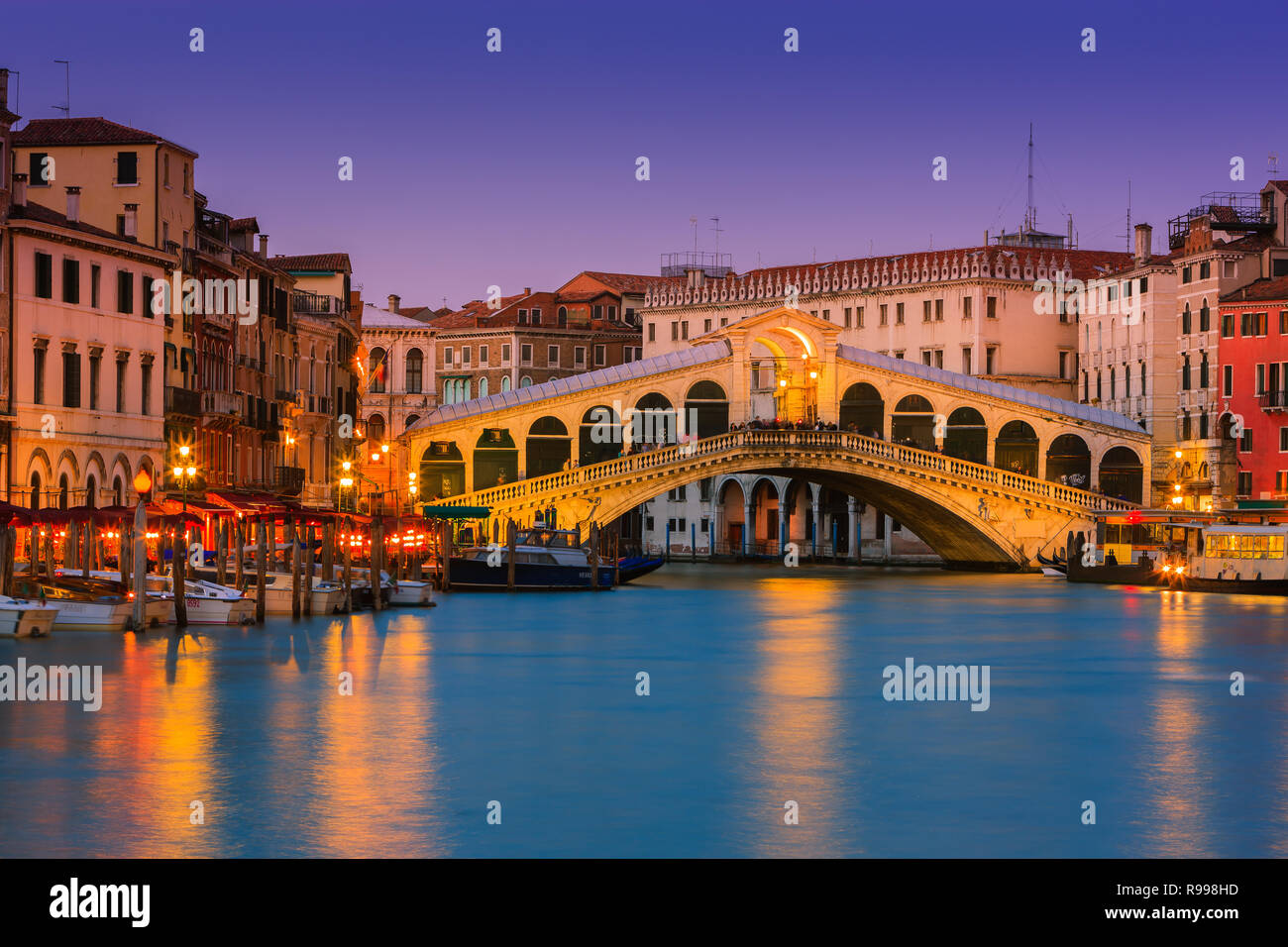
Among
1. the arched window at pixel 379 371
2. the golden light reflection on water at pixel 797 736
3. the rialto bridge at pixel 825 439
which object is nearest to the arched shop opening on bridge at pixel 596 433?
the rialto bridge at pixel 825 439

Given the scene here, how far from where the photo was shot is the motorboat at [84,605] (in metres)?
28.0

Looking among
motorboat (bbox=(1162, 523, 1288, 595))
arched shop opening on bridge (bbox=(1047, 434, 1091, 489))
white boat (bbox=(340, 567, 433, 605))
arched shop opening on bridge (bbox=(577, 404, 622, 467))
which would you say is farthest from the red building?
white boat (bbox=(340, 567, 433, 605))

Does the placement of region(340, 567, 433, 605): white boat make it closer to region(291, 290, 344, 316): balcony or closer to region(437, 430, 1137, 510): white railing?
region(437, 430, 1137, 510): white railing

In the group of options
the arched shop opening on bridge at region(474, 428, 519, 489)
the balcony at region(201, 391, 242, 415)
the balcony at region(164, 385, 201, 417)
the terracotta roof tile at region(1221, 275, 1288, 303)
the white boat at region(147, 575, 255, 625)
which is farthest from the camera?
the arched shop opening on bridge at region(474, 428, 519, 489)

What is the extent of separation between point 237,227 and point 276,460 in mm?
5777

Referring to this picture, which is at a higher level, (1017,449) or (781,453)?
(1017,449)

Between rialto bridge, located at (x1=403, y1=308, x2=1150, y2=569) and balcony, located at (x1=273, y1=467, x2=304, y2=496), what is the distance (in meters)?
3.93

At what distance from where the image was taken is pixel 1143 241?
57.8 metres

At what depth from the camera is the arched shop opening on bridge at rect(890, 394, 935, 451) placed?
56.0m

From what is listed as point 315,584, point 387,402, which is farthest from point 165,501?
→ point 387,402

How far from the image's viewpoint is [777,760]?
1752 cm

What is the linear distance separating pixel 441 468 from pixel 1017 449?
1645 cm

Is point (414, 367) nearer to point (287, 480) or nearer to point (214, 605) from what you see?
point (287, 480)

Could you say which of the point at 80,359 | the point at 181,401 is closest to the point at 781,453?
the point at 181,401
